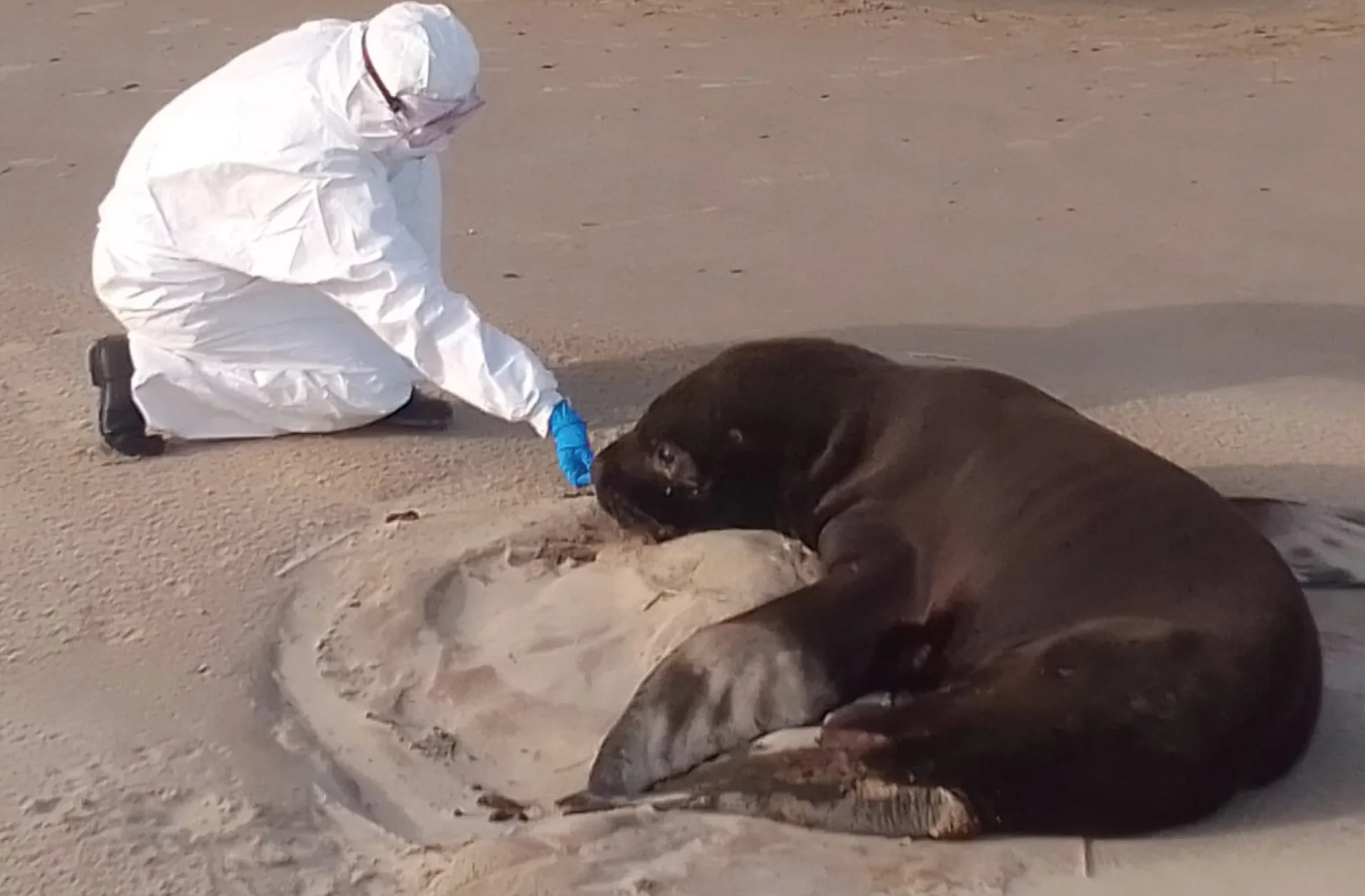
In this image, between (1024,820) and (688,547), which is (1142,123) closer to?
(688,547)

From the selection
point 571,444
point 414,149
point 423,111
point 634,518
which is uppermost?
point 423,111

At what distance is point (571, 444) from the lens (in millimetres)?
4008

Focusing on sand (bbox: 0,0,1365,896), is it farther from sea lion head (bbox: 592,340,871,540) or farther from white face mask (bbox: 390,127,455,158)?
white face mask (bbox: 390,127,455,158)

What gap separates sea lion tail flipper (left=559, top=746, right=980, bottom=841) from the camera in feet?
9.65

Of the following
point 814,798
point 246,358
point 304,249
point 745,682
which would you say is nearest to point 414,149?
point 304,249

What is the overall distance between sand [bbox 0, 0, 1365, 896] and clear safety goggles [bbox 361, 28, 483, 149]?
0.77 meters

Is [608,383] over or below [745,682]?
below

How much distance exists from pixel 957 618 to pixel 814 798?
50 centimetres

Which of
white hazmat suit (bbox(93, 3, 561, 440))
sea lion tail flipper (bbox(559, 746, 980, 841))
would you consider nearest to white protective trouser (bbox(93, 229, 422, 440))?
white hazmat suit (bbox(93, 3, 561, 440))

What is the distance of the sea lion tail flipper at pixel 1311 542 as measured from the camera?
Result: 3.82m

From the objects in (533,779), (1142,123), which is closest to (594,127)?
(1142,123)

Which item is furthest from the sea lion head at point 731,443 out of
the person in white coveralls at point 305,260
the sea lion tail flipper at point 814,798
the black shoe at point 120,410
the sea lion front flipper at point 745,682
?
the black shoe at point 120,410

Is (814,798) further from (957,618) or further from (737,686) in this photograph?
(957,618)

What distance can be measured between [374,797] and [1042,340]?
2706 mm
